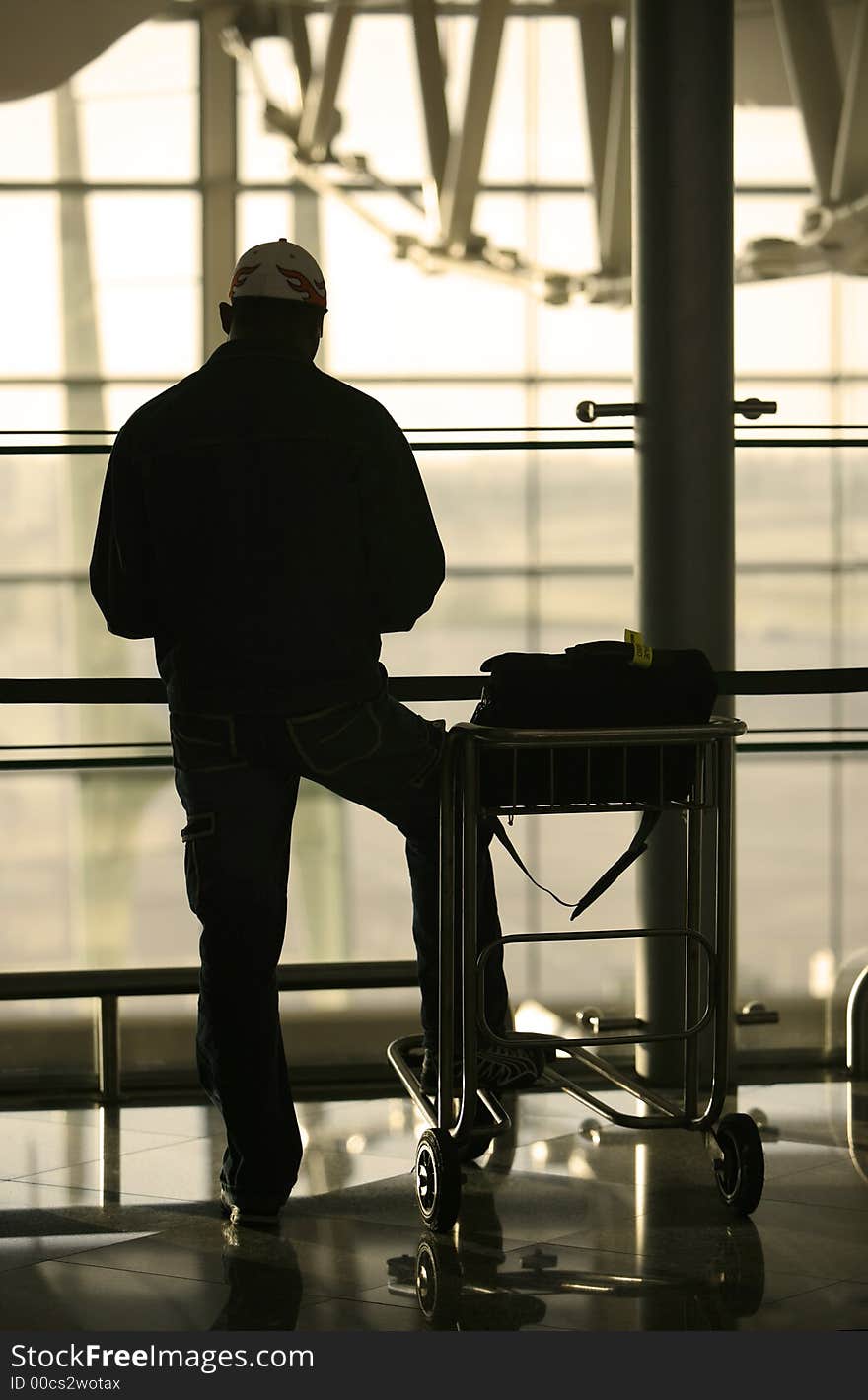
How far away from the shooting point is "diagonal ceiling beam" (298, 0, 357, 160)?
5336 mm

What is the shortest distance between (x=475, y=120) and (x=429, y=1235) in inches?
160

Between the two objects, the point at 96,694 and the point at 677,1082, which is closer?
the point at 96,694

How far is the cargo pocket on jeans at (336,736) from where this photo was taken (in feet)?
8.55

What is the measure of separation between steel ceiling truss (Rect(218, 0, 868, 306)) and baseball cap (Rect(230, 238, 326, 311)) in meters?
2.70

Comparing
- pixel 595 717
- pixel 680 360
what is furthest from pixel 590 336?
pixel 595 717

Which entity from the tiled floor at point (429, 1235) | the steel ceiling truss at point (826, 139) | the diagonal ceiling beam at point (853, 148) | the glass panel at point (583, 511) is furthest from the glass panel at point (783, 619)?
the tiled floor at point (429, 1235)

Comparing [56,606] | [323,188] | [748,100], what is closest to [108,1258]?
[323,188]

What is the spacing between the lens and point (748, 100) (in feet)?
24.7

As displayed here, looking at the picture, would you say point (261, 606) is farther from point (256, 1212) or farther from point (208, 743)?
point (256, 1212)

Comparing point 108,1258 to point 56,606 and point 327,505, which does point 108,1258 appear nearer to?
point 327,505

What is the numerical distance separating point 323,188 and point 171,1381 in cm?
590

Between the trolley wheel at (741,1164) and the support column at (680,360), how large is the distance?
Answer: 0.81 m

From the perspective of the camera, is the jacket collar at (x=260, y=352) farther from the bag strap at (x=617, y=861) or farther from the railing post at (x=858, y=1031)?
the railing post at (x=858, y=1031)

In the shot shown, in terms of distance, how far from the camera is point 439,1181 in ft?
8.38
